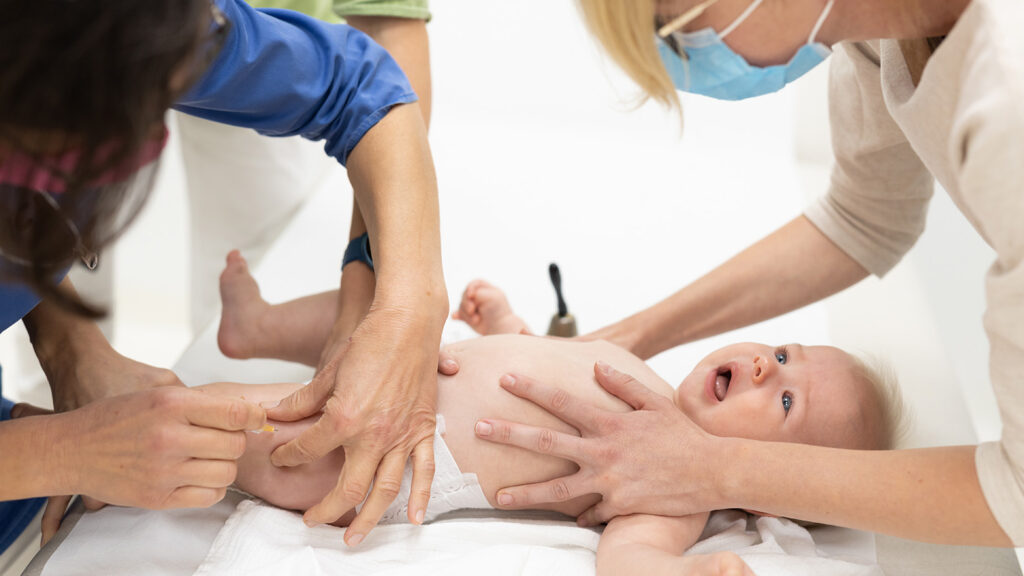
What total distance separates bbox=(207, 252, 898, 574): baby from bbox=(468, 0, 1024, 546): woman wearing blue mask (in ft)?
0.15

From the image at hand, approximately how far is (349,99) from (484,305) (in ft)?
2.00

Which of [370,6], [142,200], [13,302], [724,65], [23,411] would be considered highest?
[370,6]

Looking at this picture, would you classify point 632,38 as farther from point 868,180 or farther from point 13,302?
point 13,302

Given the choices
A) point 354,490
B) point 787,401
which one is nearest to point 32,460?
point 354,490

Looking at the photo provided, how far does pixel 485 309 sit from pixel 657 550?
2.61ft

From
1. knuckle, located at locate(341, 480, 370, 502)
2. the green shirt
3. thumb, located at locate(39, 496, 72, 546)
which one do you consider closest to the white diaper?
knuckle, located at locate(341, 480, 370, 502)

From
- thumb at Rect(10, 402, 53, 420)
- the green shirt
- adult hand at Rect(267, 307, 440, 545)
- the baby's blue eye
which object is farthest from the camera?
the green shirt

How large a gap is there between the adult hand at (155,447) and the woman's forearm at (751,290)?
83 cm

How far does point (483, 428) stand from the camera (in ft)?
4.08

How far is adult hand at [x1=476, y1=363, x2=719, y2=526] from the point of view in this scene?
1.15 meters

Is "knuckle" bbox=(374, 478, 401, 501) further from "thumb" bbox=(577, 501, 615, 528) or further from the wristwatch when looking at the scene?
the wristwatch

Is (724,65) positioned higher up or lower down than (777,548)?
higher up

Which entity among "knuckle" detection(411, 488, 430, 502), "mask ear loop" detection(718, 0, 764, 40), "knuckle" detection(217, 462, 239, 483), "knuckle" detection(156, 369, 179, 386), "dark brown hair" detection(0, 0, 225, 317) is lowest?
"knuckle" detection(411, 488, 430, 502)

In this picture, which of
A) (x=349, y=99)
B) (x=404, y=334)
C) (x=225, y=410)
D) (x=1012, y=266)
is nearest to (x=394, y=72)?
(x=349, y=99)
